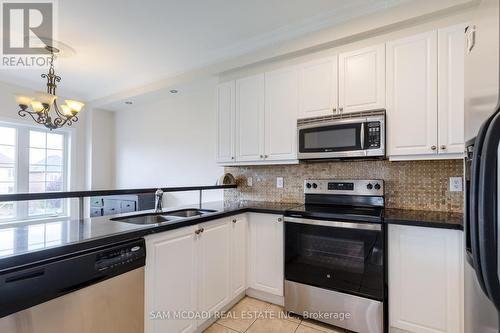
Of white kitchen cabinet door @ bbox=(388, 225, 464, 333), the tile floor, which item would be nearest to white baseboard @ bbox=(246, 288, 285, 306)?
the tile floor

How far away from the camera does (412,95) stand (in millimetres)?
1884

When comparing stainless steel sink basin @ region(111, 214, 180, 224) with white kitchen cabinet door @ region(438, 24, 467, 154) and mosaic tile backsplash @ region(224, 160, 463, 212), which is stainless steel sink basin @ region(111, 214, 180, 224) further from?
white kitchen cabinet door @ region(438, 24, 467, 154)

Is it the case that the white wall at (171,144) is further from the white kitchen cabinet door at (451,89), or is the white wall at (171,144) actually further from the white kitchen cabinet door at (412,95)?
the white kitchen cabinet door at (451,89)

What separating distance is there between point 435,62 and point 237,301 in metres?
2.57

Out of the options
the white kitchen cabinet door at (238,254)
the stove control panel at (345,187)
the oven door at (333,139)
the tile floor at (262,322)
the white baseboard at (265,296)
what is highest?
the oven door at (333,139)

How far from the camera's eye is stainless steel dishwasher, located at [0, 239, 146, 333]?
2.97 ft

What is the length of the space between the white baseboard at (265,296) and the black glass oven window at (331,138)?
139 centimetres

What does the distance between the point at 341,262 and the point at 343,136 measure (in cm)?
103

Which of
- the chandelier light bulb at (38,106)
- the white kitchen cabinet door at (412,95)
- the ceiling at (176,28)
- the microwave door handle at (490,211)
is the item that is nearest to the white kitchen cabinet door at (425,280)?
the white kitchen cabinet door at (412,95)

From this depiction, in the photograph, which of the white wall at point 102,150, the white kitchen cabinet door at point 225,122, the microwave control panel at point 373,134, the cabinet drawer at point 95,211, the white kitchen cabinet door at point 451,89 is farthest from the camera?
the white wall at point 102,150

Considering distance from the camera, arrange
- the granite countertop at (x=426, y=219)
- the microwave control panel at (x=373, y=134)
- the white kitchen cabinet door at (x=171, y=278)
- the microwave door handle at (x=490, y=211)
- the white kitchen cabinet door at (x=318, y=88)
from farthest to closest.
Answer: the white kitchen cabinet door at (x=318, y=88) < the microwave control panel at (x=373, y=134) < the granite countertop at (x=426, y=219) < the white kitchen cabinet door at (x=171, y=278) < the microwave door handle at (x=490, y=211)

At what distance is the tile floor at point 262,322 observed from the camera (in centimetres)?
195

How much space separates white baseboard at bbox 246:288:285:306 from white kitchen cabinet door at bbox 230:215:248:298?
0.31ft

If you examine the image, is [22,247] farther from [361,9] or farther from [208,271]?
[361,9]
